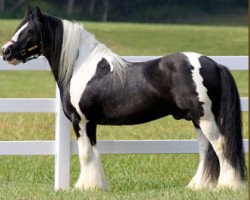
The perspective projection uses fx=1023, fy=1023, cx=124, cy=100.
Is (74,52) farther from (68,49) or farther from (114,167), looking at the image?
(114,167)

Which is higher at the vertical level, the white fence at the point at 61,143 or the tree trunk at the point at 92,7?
the white fence at the point at 61,143

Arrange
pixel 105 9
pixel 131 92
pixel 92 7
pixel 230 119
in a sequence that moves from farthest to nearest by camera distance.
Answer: pixel 92 7 → pixel 105 9 → pixel 131 92 → pixel 230 119

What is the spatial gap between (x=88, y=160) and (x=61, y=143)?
0.52 metres

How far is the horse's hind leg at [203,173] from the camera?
340 inches

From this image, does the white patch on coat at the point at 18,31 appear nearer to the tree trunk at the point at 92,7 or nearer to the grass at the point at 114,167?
the grass at the point at 114,167

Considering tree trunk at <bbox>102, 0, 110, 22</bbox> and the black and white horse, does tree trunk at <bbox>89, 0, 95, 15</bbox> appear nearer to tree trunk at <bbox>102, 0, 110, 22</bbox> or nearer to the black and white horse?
tree trunk at <bbox>102, 0, 110, 22</bbox>

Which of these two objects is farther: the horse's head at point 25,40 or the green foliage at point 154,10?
the green foliage at point 154,10

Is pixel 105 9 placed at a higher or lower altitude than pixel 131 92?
lower

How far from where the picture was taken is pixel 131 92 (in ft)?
28.1

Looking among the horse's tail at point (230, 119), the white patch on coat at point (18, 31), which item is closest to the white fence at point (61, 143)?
the white patch on coat at point (18, 31)

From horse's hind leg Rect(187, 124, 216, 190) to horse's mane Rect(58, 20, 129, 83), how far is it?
0.92 meters

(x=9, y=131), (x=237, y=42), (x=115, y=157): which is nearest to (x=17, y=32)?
(x=115, y=157)

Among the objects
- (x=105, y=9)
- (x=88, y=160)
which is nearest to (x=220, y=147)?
(x=88, y=160)

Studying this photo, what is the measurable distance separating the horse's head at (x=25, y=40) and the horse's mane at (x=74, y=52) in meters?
0.23
